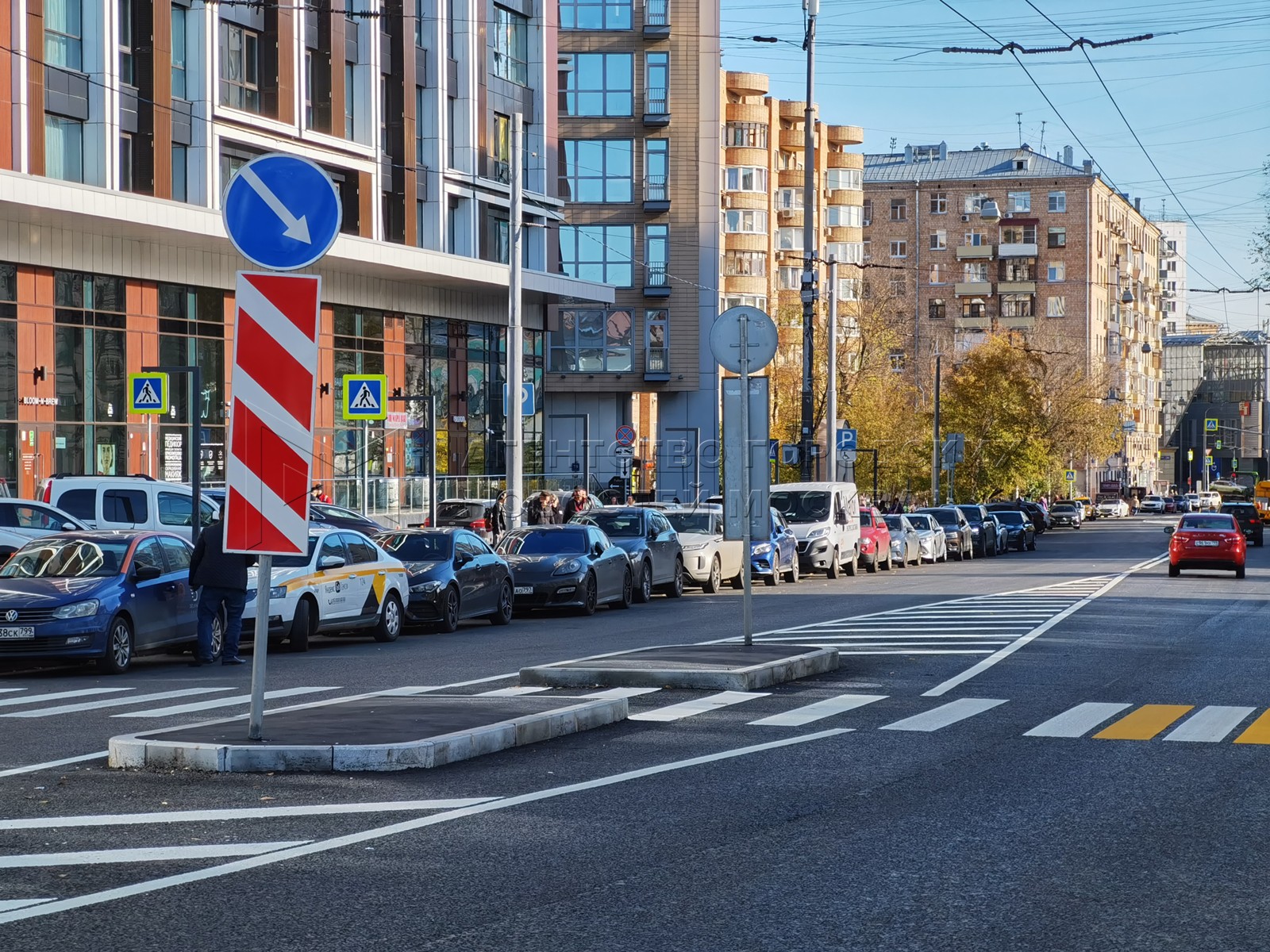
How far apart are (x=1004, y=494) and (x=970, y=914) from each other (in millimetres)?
83384

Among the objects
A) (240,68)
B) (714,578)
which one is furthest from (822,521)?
(240,68)

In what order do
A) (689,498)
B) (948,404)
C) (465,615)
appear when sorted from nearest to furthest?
(465,615), (689,498), (948,404)

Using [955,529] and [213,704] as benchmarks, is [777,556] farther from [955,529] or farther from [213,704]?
[213,704]

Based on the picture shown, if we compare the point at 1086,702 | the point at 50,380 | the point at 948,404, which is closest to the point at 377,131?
the point at 50,380

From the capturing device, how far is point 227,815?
27.9 feet

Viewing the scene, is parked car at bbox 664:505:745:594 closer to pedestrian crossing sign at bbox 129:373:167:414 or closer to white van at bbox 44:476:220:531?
white van at bbox 44:476:220:531

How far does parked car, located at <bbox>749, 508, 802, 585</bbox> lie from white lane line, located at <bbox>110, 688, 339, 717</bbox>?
67.5ft

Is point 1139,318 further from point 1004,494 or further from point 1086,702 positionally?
point 1086,702

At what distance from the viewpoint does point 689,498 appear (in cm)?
7331

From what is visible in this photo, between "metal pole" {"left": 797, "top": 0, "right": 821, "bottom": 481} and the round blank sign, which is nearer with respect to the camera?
the round blank sign

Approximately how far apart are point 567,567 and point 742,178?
6629 centimetres

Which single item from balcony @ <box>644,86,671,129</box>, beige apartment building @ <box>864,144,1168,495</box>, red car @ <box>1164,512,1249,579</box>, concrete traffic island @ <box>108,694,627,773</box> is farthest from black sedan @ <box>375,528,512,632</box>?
beige apartment building @ <box>864,144,1168,495</box>

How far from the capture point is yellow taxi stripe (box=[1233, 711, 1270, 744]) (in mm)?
11828

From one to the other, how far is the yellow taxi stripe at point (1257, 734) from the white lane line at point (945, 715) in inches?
75.2
